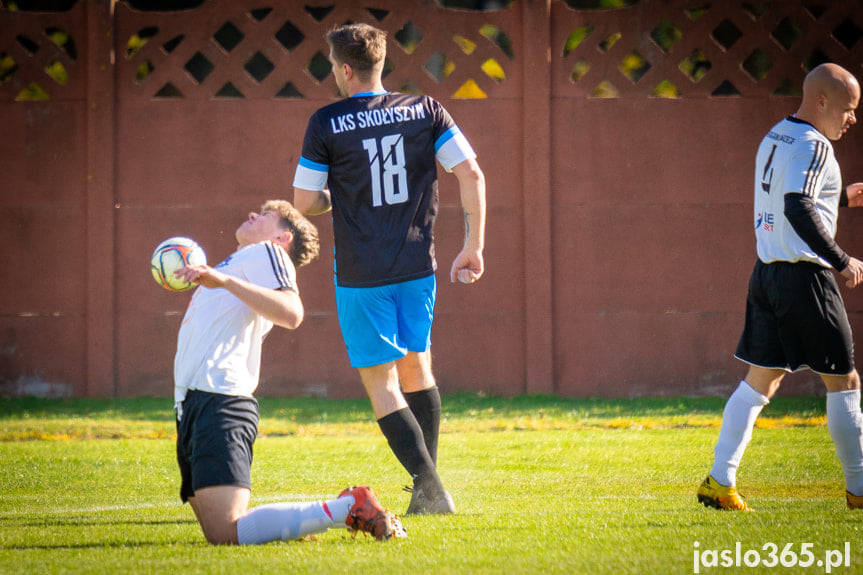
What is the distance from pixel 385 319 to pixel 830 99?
7.90 feet

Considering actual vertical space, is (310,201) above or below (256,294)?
above

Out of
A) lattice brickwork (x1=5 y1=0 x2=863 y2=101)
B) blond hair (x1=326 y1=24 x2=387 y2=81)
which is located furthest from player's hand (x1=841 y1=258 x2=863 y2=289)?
lattice brickwork (x1=5 y1=0 x2=863 y2=101)

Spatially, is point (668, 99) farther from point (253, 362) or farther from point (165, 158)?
point (253, 362)

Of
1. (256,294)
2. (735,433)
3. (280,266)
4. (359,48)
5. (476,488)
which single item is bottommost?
(476,488)

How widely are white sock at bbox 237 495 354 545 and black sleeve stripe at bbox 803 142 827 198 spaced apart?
2.55m

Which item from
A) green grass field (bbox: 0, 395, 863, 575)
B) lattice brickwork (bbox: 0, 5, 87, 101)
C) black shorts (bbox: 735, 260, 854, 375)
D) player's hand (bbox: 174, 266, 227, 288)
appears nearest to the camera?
green grass field (bbox: 0, 395, 863, 575)

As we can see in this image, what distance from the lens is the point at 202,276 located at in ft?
12.8

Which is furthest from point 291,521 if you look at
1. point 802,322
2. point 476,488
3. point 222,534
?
point 802,322

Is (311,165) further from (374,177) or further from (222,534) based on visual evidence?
(222,534)

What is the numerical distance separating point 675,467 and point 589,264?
379 centimetres

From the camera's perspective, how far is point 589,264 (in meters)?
9.78

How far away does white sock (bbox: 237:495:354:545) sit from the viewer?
13.0 ft

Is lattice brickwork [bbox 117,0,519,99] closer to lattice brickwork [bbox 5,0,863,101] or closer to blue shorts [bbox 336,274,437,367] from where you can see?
lattice brickwork [bbox 5,0,863,101]

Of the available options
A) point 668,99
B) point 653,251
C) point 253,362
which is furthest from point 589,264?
point 253,362
